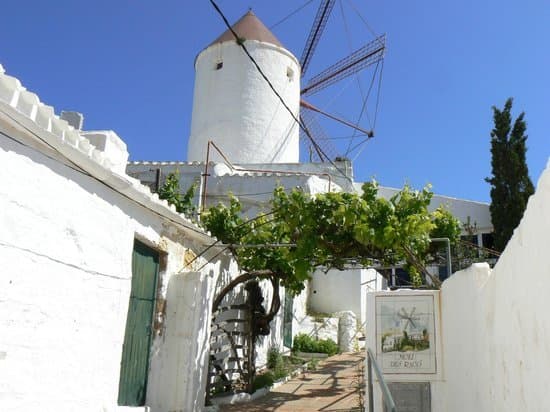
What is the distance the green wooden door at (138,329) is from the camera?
6.86m

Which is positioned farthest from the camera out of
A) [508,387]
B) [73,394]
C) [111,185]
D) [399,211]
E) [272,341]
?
[272,341]

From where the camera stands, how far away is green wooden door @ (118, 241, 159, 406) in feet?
22.5

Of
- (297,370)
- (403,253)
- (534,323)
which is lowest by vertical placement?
(297,370)

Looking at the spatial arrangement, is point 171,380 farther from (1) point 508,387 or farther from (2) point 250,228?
(1) point 508,387

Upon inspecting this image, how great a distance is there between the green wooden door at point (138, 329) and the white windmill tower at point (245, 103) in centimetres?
1231

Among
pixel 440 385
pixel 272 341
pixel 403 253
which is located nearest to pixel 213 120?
pixel 272 341

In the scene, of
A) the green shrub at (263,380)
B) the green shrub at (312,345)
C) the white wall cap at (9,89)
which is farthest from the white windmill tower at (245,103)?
the white wall cap at (9,89)

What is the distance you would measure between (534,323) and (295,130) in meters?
18.7

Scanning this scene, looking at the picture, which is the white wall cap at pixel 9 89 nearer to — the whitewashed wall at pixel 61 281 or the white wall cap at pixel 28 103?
the white wall cap at pixel 28 103

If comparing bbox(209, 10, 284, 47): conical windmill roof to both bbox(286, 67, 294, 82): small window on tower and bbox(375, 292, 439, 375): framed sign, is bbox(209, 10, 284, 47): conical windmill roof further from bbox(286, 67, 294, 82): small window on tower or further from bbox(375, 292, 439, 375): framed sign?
bbox(375, 292, 439, 375): framed sign

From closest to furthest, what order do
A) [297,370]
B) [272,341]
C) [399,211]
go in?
[399,211] < [297,370] < [272,341]

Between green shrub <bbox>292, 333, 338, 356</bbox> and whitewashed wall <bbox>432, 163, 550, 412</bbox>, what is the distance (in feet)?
31.2

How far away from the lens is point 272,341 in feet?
45.5

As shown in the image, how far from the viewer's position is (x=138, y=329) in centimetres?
716
